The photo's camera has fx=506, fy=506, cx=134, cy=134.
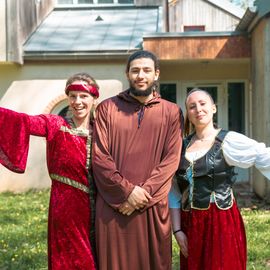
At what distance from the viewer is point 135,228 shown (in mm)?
3268

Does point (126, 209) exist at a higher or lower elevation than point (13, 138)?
lower

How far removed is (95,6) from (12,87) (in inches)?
175

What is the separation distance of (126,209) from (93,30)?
9.48 meters

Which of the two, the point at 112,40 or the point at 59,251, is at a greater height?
the point at 112,40

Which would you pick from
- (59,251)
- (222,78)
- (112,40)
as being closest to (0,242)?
(59,251)

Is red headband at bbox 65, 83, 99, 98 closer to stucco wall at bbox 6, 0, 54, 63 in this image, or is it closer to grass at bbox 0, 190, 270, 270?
grass at bbox 0, 190, 270, 270

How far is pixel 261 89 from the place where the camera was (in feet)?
31.1

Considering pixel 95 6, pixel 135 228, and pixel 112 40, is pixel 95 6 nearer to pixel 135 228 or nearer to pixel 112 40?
pixel 112 40

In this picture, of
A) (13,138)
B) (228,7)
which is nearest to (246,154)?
(13,138)

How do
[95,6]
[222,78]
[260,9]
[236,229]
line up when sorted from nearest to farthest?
1. [236,229]
2. [260,9]
3. [222,78]
4. [95,6]

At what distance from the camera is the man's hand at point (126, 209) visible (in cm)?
320

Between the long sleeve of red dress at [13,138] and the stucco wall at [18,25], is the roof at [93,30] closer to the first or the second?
the stucco wall at [18,25]

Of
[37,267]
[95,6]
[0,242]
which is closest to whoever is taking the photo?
[37,267]

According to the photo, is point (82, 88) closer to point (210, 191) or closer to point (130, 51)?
point (210, 191)
